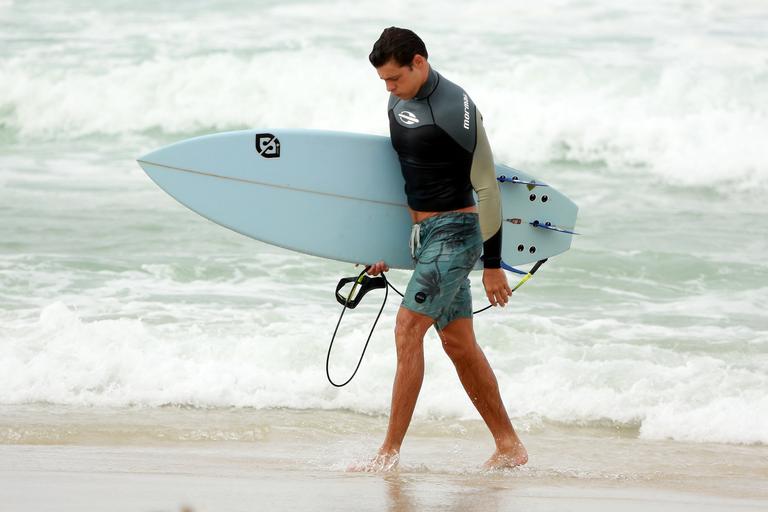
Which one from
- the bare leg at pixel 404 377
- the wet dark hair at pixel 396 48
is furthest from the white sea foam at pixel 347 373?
the wet dark hair at pixel 396 48

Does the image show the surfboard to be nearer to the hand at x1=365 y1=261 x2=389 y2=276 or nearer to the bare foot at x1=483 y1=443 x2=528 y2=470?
the hand at x1=365 y1=261 x2=389 y2=276

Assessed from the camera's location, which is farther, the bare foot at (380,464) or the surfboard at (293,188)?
the surfboard at (293,188)

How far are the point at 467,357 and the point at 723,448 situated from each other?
1.66 metres

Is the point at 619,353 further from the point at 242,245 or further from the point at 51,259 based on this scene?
the point at 51,259

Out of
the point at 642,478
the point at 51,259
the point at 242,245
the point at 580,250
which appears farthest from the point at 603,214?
the point at 642,478

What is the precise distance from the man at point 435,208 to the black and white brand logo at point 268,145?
2.44 feet

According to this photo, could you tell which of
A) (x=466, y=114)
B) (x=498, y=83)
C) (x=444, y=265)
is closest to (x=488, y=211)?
(x=444, y=265)

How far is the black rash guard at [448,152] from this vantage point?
4.06m

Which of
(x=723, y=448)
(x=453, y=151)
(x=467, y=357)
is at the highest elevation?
(x=453, y=151)

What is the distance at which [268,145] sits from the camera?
484 cm

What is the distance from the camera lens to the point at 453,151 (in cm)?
409

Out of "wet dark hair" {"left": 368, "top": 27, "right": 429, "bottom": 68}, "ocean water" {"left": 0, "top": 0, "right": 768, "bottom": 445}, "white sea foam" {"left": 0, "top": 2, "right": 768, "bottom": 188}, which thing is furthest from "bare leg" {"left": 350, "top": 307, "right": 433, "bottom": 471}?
"white sea foam" {"left": 0, "top": 2, "right": 768, "bottom": 188}

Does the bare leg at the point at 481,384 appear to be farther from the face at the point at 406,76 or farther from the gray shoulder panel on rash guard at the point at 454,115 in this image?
the face at the point at 406,76

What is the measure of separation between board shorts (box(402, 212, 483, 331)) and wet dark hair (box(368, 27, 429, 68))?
601 millimetres
